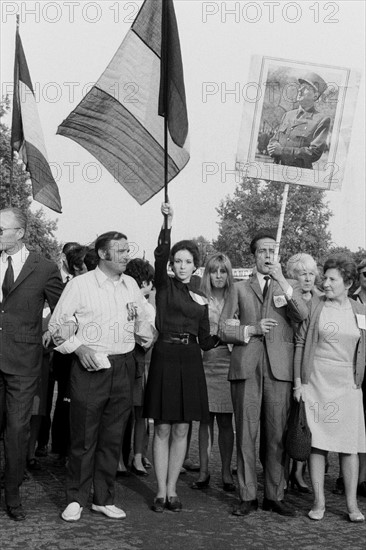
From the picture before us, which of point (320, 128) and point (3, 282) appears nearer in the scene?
point (3, 282)

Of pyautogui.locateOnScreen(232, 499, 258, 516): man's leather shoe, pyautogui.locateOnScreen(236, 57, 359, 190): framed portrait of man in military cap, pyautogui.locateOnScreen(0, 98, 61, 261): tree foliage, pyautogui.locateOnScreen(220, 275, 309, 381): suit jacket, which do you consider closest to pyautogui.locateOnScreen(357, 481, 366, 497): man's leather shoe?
pyautogui.locateOnScreen(232, 499, 258, 516): man's leather shoe

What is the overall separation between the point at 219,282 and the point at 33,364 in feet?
6.42

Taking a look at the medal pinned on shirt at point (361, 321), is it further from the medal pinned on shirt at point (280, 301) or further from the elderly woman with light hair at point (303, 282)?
the elderly woman with light hair at point (303, 282)

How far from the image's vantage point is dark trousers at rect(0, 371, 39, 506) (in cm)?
653

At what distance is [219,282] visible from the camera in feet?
25.7

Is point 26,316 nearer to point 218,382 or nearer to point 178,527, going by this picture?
point 178,527

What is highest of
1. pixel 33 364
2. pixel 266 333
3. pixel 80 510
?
pixel 266 333

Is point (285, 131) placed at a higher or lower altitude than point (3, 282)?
higher

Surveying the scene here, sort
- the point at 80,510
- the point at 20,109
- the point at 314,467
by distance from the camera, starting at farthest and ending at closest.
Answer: the point at 20,109 < the point at 314,467 < the point at 80,510

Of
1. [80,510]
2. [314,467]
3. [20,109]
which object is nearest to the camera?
[80,510]

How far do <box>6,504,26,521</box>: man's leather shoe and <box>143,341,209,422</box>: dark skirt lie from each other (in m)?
1.23

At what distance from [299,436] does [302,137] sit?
4.18 meters

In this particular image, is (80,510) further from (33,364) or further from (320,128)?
(320,128)

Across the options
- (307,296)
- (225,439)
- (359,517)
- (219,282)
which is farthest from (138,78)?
(359,517)
